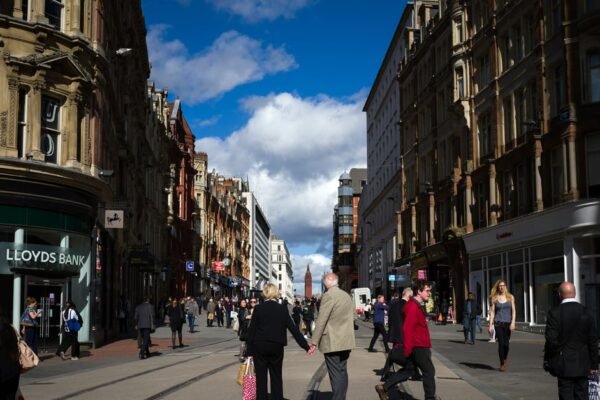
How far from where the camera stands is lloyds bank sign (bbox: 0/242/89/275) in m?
22.0

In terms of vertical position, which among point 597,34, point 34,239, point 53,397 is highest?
point 597,34

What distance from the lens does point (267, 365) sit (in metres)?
10.3

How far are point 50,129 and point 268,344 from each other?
15658 mm

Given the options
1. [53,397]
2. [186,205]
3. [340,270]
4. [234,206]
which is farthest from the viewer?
[340,270]

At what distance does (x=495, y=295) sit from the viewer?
17500 millimetres

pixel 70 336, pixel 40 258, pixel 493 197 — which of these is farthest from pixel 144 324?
pixel 493 197

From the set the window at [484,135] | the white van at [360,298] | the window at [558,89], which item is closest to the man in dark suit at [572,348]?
the window at [558,89]

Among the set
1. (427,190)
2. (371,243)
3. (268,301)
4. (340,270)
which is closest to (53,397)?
(268,301)

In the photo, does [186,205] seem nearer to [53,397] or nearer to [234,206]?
[234,206]

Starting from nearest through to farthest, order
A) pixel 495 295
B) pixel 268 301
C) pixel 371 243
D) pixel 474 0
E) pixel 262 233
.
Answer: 1. pixel 268 301
2. pixel 495 295
3. pixel 474 0
4. pixel 371 243
5. pixel 262 233

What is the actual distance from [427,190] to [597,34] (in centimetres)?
2525

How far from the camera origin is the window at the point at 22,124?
22597mm

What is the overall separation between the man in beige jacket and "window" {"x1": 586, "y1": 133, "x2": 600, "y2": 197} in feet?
69.7

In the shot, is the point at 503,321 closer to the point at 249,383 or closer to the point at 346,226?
the point at 249,383
